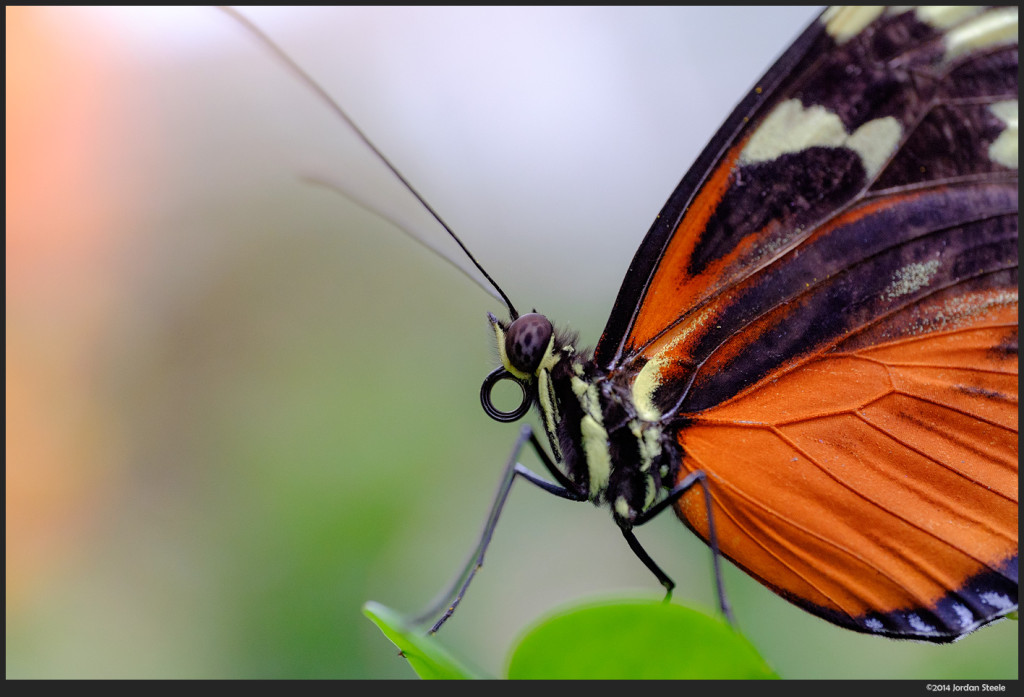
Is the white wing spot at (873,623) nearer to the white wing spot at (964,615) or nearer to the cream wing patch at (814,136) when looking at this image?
the white wing spot at (964,615)

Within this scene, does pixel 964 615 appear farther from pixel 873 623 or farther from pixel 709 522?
pixel 709 522

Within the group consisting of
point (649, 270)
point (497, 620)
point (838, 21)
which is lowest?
point (497, 620)

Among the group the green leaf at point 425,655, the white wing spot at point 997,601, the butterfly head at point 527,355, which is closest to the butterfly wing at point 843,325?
the white wing spot at point 997,601

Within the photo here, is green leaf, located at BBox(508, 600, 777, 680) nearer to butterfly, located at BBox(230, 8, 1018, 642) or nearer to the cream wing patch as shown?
butterfly, located at BBox(230, 8, 1018, 642)

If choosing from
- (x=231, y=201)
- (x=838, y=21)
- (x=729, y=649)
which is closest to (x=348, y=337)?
(x=231, y=201)

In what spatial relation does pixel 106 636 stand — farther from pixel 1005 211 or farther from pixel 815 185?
pixel 1005 211

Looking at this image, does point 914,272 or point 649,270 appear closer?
point 649,270
